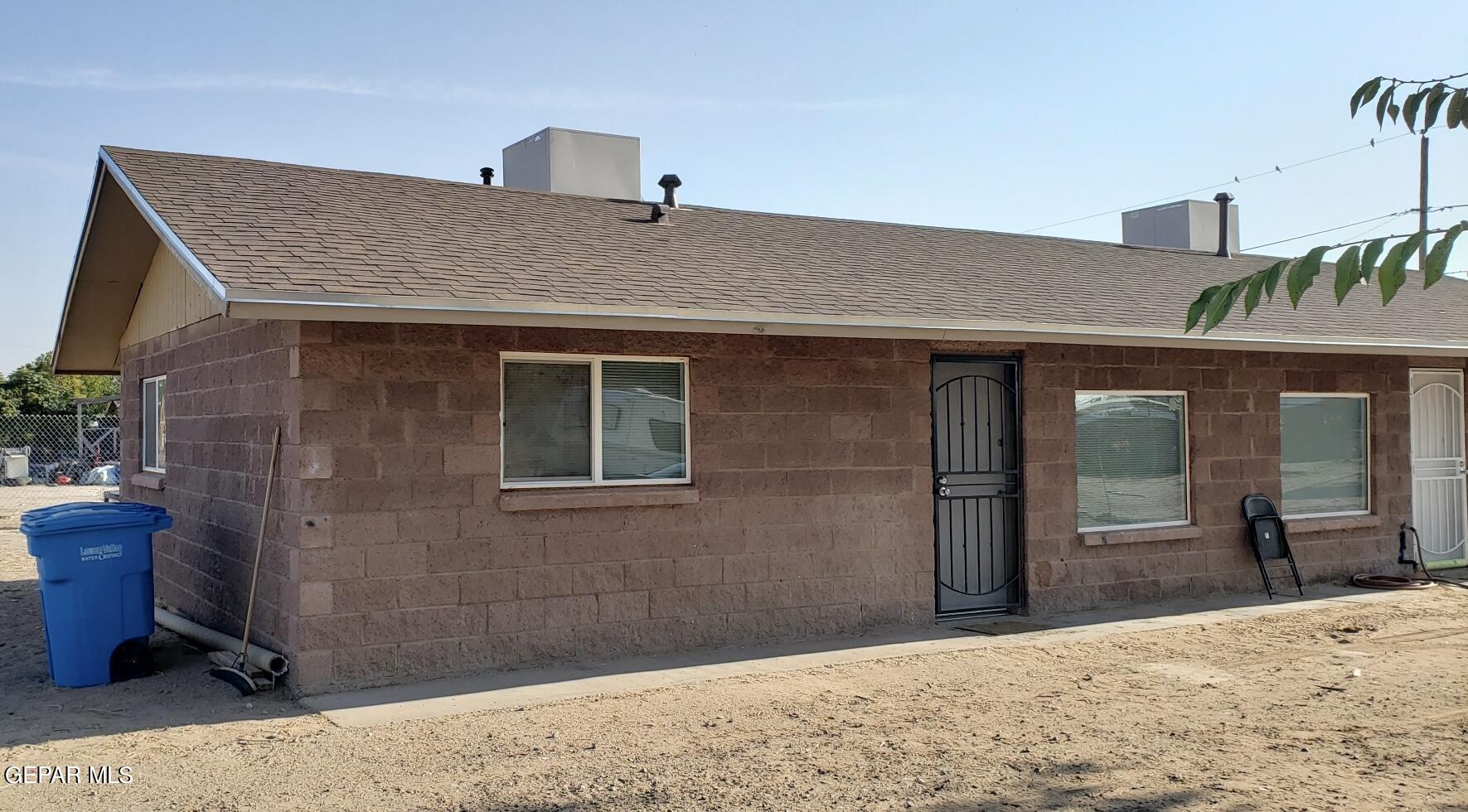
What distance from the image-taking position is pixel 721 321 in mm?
8508

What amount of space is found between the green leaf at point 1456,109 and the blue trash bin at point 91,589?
794 cm

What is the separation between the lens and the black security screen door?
10406 millimetres

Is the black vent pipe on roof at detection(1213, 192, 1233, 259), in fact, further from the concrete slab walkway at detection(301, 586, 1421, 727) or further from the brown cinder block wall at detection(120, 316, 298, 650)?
the brown cinder block wall at detection(120, 316, 298, 650)

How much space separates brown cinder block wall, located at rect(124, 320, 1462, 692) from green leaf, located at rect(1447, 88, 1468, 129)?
19.0 feet

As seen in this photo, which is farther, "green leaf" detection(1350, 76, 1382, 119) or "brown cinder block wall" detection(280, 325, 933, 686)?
"brown cinder block wall" detection(280, 325, 933, 686)

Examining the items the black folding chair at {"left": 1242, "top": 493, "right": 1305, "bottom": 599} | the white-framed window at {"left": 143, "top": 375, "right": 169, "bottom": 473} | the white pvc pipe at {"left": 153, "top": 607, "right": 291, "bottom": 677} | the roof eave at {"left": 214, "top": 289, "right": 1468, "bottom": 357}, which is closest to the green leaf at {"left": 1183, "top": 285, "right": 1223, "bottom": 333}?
the roof eave at {"left": 214, "top": 289, "right": 1468, "bottom": 357}

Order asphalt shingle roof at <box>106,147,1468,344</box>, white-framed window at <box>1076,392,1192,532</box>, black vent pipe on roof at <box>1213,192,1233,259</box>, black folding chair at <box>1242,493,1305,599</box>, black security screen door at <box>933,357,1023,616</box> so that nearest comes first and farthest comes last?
asphalt shingle roof at <box>106,147,1468,344</box>
black security screen door at <box>933,357,1023,616</box>
white-framed window at <box>1076,392,1192,532</box>
black folding chair at <box>1242,493,1305,599</box>
black vent pipe on roof at <box>1213,192,1233,259</box>

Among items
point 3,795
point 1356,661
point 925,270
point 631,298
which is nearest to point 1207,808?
point 1356,661

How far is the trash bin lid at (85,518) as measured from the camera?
792 cm

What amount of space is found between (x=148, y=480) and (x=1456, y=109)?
11.7 meters

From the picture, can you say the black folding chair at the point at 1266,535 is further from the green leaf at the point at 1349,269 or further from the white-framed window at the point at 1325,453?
the green leaf at the point at 1349,269

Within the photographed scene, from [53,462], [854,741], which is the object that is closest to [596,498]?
[854,741]

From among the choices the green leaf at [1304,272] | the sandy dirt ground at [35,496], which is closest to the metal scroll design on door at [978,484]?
the green leaf at [1304,272]

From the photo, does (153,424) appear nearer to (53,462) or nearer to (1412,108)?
(1412,108)
